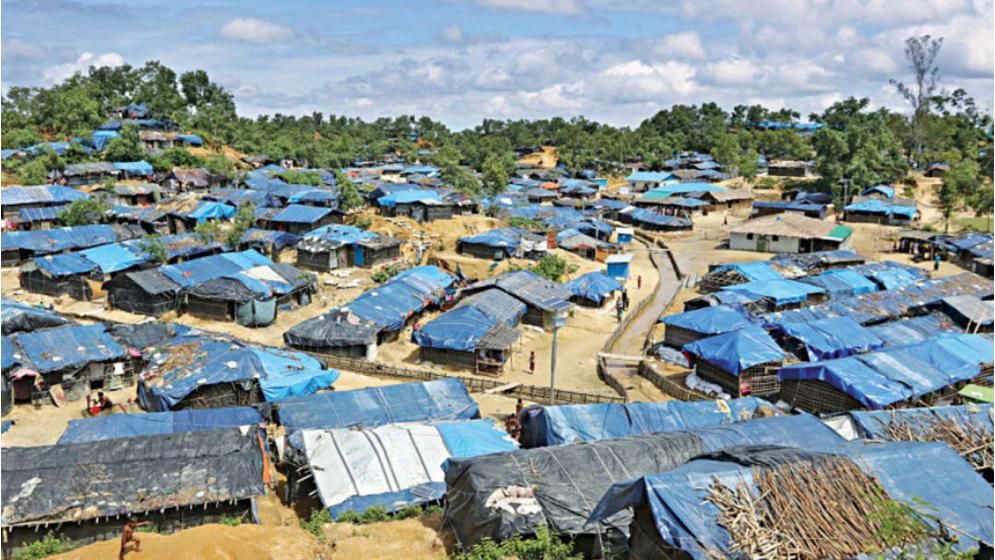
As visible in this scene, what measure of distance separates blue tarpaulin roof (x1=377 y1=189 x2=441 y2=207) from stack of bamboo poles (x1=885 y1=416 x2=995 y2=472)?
4182cm

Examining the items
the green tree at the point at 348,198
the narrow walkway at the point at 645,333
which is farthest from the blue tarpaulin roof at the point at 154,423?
the green tree at the point at 348,198

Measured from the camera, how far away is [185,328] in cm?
2898

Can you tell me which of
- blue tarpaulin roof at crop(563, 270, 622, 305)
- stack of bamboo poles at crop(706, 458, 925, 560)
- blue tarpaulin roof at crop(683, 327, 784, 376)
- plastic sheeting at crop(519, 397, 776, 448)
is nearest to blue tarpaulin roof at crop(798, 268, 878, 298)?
blue tarpaulin roof at crop(563, 270, 622, 305)

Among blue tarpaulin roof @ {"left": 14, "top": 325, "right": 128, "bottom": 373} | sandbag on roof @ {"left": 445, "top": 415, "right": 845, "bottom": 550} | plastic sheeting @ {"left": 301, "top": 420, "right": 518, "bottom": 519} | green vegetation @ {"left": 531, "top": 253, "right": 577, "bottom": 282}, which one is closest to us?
sandbag on roof @ {"left": 445, "top": 415, "right": 845, "bottom": 550}

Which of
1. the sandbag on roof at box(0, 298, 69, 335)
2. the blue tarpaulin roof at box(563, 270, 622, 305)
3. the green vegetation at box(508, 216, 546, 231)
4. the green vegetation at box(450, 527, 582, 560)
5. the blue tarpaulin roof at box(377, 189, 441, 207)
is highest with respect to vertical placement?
the blue tarpaulin roof at box(377, 189, 441, 207)

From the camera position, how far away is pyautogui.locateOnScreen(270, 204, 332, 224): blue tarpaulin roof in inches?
1902

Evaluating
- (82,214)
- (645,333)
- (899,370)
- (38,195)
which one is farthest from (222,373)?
(38,195)

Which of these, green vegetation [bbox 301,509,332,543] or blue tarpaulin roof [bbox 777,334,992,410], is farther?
blue tarpaulin roof [bbox 777,334,992,410]

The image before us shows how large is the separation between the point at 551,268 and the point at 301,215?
57.4ft

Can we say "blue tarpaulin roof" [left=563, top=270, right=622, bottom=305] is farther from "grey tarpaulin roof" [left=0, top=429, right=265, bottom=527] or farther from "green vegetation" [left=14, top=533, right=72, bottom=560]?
"green vegetation" [left=14, top=533, right=72, bottom=560]

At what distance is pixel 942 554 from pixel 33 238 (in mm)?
45784

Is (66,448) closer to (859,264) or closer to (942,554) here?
(942,554)

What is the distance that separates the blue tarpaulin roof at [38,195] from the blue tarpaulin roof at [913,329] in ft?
159

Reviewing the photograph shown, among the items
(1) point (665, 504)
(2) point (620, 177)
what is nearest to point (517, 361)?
(1) point (665, 504)
